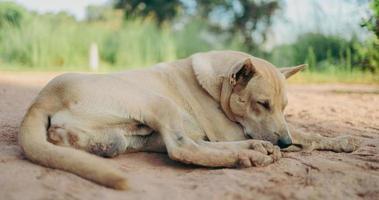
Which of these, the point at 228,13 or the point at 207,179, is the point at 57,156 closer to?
the point at 207,179

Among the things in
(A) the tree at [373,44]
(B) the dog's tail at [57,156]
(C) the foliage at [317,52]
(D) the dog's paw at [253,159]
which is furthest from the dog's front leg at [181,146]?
(C) the foliage at [317,52]

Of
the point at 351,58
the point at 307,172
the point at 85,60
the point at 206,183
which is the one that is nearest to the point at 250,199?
the point at 206,183

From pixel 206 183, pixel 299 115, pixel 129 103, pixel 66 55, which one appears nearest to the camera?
pixel 206 183

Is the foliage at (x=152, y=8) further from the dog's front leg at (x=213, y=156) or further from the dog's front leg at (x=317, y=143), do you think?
the dog's front leg at (x=213, y=156)

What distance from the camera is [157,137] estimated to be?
3945 millimetres

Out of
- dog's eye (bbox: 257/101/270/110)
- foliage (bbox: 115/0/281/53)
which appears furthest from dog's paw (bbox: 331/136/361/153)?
foliage (bbox: 115/0/281/53)

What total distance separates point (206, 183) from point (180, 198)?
1.13ft

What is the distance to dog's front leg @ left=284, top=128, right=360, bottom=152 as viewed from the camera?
426 cm

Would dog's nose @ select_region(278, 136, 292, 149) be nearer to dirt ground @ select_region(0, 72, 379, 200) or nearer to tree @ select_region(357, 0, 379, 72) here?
dirt ground @ select_region(0, 72, 379, 200)

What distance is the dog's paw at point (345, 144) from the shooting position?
4.22 meters

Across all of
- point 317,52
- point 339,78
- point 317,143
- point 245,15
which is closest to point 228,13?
point 245,15

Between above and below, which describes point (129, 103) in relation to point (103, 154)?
above

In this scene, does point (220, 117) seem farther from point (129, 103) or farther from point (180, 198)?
point (180, 198)

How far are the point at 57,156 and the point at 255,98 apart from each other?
5.42ft
